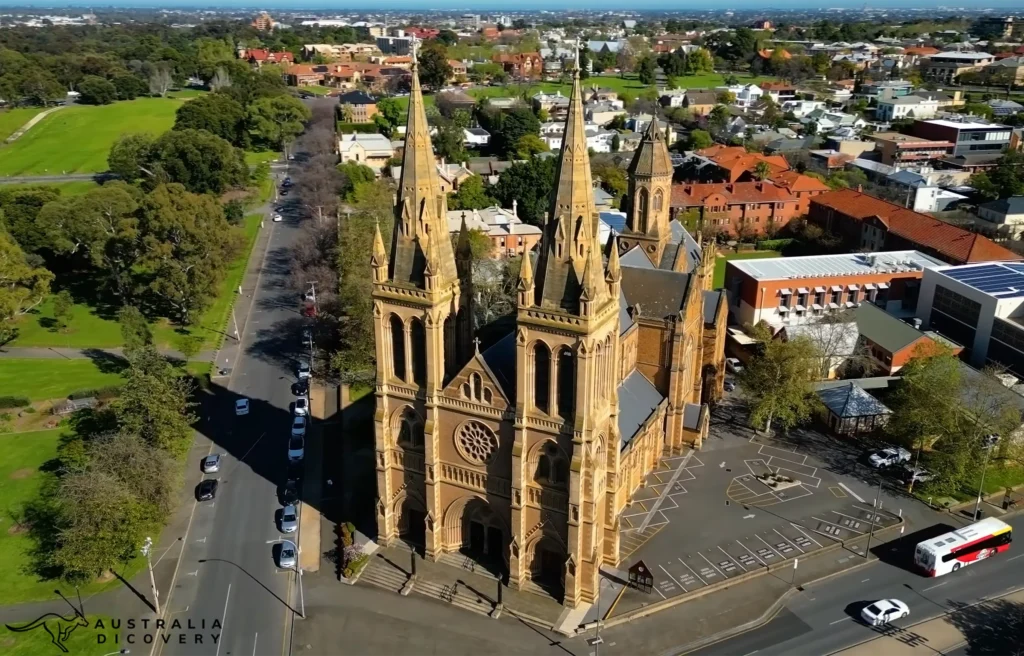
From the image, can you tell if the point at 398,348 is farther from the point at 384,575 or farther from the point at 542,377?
the point at 384,575

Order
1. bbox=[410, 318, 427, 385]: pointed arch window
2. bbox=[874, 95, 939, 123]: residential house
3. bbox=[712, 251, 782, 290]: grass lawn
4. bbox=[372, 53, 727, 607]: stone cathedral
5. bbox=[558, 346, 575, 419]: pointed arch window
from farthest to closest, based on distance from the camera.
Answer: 1. bbox=[874, 95, 939, 123]: residential house
2. bbox=[712, 251, 782, 290]: grass lawn
3. bbox=[410, 318, 427, 385]: pointed arch window
4. bbox=[558, 346, 575, 419]: pointed arch window
5. bbox=[372, 53, 727, 607]: stone cathedral

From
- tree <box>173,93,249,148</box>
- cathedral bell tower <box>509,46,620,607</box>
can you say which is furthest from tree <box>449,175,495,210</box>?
cathedral bell tower <box>509,46,620,607</box>

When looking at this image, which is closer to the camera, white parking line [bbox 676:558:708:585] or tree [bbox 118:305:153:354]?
white parking line [bbox 676:558:708:585]

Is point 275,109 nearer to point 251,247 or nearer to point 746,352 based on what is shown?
point 251,247

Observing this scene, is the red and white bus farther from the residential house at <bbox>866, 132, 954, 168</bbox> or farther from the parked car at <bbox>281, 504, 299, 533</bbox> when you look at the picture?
the residential house at <bbox>866, 132, 954, 168</bbox>

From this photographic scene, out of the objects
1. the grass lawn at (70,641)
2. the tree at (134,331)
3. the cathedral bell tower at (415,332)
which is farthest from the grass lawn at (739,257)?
the grass lawn at (70,641)


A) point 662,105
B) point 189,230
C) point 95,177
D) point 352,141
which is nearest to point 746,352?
point 189,230
